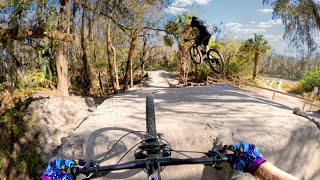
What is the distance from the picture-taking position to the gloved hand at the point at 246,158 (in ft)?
6.24

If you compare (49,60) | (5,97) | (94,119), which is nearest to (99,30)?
(49,60)

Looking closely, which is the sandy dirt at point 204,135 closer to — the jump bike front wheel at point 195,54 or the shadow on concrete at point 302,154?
the shadow on concrete at point 302,154

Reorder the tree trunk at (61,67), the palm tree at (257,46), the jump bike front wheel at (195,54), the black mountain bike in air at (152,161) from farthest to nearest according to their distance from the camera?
the palm tree at (257,46) < the tree trunk at (61,67) < the jump bike front wheel at (195,54) < the black mountain bike in air at (152,161)

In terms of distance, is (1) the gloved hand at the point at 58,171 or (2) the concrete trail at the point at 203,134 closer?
(1) the gloved hand at the point at 58,171

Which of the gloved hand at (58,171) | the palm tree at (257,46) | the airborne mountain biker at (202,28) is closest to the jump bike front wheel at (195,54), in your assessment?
the airborne mountain biker at (202,28)

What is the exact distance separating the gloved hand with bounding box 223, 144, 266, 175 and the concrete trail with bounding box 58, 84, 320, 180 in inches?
75.6

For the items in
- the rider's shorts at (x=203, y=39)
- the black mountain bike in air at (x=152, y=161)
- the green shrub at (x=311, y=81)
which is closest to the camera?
the black mountain bike in air at (x=152, y=161)

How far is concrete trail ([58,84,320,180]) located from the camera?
3.89m

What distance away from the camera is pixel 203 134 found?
4.38 metres

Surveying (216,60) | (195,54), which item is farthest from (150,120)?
(195,54)

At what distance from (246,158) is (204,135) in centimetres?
242

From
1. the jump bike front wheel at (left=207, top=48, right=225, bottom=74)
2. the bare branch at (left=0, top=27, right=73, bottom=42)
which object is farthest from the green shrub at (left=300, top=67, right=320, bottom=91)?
the bare branch at (left=0, top=27, right=73, bottom=42)

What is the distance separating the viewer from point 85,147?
384cm

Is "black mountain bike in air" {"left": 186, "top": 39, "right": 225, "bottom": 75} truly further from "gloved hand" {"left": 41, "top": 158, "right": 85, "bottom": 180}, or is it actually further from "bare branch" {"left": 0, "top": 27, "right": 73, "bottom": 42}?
"gloved hand" {"left": 41, "top": 158, "right": 85, "bottom": 180}
